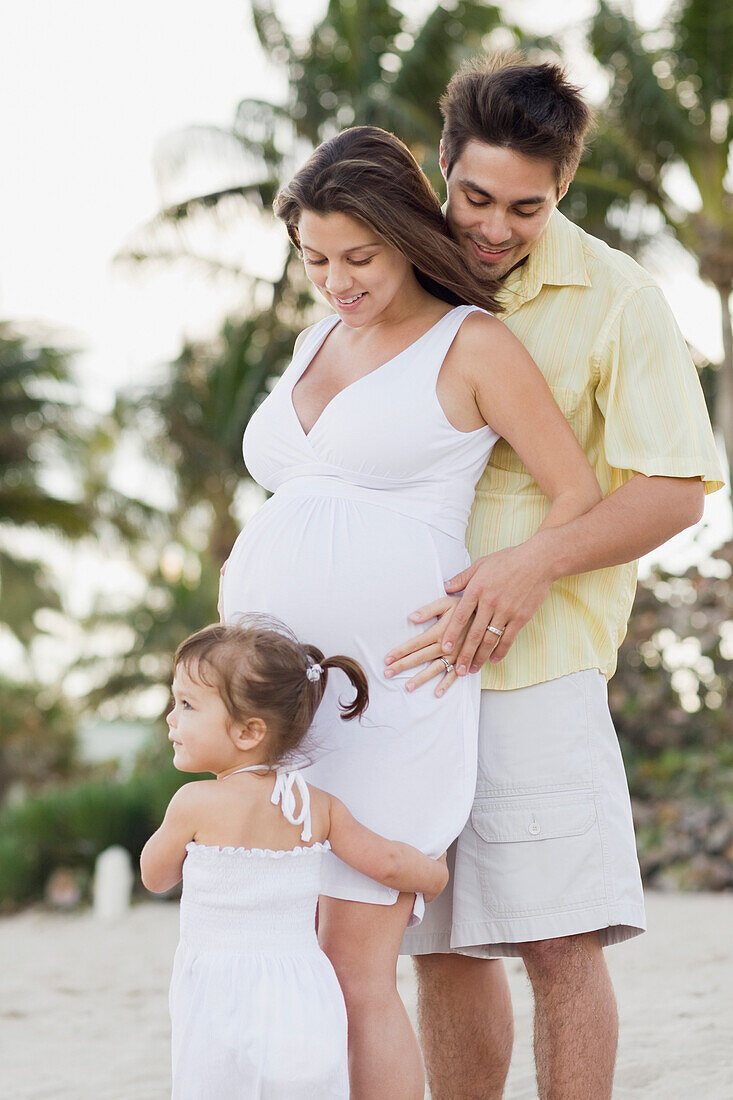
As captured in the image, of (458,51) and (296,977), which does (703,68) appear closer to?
(458,51)

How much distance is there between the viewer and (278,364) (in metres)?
16.4

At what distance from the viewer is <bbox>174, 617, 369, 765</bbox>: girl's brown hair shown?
2.19m

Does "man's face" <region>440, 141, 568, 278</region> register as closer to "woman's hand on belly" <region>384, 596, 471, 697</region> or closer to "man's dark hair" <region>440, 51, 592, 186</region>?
"man's dark hair" <region>440, 51, 592, 186</region>

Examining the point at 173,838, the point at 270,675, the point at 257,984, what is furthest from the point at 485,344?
the point at 257,984

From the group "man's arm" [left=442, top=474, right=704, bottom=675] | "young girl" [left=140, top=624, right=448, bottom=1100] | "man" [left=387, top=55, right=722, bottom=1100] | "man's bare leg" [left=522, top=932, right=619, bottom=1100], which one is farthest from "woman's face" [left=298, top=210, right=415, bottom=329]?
"man's bare leg" [left=522, top=932, right=619, bottom=1100]

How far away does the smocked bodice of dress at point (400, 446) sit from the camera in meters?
2.30

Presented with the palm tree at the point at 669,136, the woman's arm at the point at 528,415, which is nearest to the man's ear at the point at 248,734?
the woman's arm at the point at 528,415

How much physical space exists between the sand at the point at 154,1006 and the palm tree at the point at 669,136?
29.7ft

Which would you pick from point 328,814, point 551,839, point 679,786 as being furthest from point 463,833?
point 679,786

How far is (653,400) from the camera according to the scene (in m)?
2.34

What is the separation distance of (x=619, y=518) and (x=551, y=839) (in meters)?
0.64

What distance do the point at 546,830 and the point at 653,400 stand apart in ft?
2.82

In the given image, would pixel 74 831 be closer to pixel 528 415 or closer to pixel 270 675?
pixel 270 675

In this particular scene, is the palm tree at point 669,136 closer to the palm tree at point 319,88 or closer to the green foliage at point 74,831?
the palm tree at point 319,88
